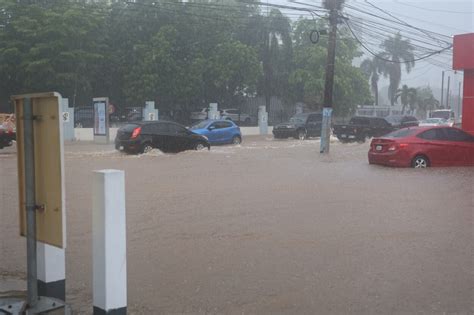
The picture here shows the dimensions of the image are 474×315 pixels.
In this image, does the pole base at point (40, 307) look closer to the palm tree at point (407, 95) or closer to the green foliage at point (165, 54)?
the green foliage at point (165, 54)

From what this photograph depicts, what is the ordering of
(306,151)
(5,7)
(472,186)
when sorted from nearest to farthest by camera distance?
1. (472,186)
2. (306,151)
3. (5,7)

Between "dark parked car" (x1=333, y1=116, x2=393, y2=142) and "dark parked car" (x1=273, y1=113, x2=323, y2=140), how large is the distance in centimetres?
341

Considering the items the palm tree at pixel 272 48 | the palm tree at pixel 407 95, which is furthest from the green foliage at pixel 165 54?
the palm tree at pixel 407 95

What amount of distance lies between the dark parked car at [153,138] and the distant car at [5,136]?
4064 mm

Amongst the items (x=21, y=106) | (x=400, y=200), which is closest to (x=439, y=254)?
(x=400, y=200)

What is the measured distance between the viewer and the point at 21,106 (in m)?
4.31

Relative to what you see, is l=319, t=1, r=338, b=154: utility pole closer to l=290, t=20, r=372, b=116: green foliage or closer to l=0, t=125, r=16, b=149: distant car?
l=0, t=125, r=16, b=149: distant car

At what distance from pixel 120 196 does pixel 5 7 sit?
35246 millimetres

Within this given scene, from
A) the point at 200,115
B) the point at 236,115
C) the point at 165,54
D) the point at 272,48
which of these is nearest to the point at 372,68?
the point at 272,48

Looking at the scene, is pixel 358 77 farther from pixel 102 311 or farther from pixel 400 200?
pixel 102 311

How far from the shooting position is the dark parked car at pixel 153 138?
1995 cm

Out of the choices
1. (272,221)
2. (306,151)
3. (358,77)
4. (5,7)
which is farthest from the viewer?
(358,77)

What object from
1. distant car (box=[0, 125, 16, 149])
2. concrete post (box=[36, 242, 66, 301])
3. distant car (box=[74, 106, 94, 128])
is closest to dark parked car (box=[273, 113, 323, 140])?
distant car (box=[74, 106, 94, 128])

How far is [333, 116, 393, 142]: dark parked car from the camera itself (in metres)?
29.8
